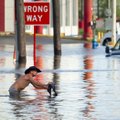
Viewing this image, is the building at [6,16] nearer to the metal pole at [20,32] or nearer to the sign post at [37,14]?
the metal pole at [20,32]

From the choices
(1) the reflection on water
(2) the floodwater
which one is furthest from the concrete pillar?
(2) the floodwater

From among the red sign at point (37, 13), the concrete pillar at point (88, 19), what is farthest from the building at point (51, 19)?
the red sign at point (37, 13)

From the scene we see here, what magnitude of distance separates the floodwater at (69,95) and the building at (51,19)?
152ft

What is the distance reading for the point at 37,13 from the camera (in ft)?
100

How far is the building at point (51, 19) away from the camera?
80875 mm

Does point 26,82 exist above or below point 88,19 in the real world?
below

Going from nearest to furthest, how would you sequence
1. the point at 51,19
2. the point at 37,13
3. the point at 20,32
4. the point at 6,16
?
the point at 37,13, the point at 20,32, the point at 6,16, the point at 51,19

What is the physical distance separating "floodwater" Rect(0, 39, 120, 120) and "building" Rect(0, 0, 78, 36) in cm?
4618

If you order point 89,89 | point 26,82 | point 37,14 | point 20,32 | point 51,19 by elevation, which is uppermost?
point 37,14

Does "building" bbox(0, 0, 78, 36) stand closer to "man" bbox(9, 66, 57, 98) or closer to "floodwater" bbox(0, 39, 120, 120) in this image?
"floodwater" bbox(0, 39, 120, 120)

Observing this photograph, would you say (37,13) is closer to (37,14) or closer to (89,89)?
(37,14)

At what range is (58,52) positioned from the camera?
A: 143 feet

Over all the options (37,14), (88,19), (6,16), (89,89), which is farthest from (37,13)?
(6,16)

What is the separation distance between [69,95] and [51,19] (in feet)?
207
